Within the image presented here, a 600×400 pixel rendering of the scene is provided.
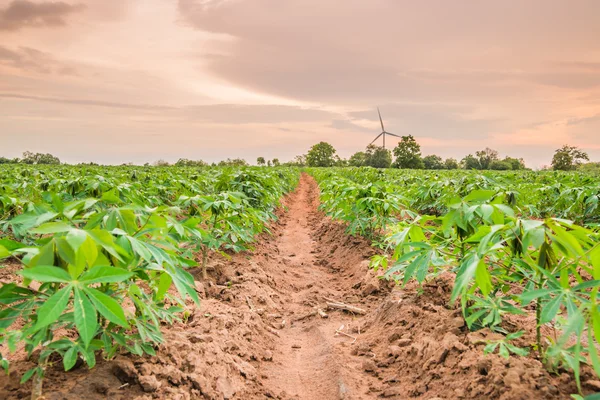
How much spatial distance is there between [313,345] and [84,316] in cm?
261

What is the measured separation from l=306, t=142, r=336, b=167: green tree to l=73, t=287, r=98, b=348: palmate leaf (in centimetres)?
9528

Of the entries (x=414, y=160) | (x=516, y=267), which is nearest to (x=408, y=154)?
(x=414, y=160)

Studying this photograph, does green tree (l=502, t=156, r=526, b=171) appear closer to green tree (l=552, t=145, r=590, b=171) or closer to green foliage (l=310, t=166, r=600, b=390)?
green tree (l=552, t=145, r=590, b=171)

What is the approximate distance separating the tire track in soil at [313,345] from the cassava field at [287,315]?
2cm

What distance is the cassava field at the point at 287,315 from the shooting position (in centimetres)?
163

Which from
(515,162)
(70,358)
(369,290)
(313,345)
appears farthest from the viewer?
(515,162)

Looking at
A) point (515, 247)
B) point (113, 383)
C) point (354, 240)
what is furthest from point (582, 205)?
point (113, 383)

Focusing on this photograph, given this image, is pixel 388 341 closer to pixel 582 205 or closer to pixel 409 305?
pixel 409 305

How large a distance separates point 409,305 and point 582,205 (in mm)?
5425

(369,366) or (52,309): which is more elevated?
(52,309)

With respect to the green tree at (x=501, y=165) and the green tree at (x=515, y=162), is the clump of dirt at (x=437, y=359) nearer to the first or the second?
the green tree at (x=501, y=165)

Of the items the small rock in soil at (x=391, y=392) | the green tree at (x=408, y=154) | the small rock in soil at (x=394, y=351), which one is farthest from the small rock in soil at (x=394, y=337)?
the green tree at (x=408, y=154)

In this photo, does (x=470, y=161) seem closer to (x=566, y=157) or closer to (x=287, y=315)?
(x=566, y=157)

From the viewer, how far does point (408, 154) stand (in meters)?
74.1
